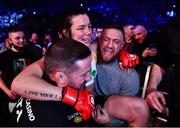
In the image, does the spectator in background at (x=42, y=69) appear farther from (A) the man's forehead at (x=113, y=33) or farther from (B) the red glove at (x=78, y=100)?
(A) the man's forehead at (x=113, y=33)

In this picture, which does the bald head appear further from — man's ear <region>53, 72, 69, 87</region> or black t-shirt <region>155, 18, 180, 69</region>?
man's ear <region>53, 72, 69, 87</region>

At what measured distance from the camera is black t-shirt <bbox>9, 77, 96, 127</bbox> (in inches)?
52.1

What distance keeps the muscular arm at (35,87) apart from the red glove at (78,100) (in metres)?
0.04

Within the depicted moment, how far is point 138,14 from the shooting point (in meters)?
14.5

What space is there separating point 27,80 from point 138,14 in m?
→ 13.3

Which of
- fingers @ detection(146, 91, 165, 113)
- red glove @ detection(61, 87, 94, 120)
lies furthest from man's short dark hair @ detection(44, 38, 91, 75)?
fingers @ detection(146, 91, 165, 113)

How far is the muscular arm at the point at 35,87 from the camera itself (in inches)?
58.9

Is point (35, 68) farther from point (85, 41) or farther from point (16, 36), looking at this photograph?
point (16, 36)

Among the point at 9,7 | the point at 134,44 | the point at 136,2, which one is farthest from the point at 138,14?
the point at 134,44

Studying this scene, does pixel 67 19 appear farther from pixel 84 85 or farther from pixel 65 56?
pixel 65 56

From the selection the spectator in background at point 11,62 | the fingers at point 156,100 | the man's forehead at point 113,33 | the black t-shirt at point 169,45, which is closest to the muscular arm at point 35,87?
the fingers at point 156,100

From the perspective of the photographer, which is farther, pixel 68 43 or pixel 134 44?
pixel 134 44

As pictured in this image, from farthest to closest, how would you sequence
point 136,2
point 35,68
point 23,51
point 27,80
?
point 136,2 < point 23,51 < point 35,68 < point 27,80

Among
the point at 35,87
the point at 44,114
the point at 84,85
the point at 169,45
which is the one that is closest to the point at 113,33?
the point at 84,85
